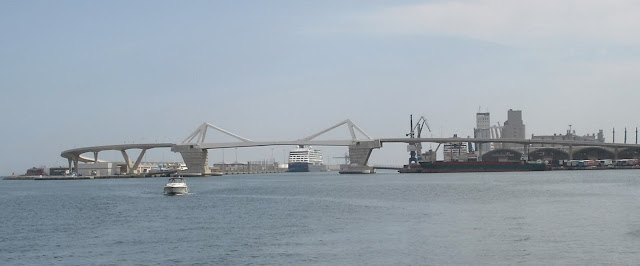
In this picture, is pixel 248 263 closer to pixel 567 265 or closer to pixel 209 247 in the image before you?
pixel 209 247

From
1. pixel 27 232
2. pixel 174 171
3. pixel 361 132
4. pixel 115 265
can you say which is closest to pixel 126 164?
pixel 174 171

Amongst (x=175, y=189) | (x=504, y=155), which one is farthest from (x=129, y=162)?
(x=175, y=189)

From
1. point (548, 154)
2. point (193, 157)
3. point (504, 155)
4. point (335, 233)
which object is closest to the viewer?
point (335, 233)

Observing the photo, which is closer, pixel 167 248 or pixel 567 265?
pixel 567 265

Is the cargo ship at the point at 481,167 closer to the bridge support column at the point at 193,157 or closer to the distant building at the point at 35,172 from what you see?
the bridge support column at the point at 193,157

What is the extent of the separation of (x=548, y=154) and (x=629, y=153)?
17.7 m

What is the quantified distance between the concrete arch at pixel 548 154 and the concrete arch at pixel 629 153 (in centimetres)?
1149

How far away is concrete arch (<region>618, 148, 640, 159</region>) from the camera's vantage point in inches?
6737

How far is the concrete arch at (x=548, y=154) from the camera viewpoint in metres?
178

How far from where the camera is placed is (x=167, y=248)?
28.7 metres

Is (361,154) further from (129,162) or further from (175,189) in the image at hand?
(175,189)

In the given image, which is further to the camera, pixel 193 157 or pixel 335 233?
pixel 193 157

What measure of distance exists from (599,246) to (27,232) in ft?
81.1

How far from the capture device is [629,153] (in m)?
173
